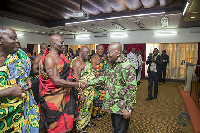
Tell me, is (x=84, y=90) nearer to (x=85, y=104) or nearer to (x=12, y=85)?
(x=85, y=104)

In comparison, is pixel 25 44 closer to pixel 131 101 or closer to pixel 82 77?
pixel 82 77

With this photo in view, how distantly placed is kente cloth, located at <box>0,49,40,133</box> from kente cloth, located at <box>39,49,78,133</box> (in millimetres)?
348

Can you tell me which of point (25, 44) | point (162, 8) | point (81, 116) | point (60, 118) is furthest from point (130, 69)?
point (25, 44)

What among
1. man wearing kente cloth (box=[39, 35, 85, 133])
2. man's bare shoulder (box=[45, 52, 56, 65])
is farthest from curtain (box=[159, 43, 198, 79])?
man's bare shoulder (box=[45, 52, 56, 65])

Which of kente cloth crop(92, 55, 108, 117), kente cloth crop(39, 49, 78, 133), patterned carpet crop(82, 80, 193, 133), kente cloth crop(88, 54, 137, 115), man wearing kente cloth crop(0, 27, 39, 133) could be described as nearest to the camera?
man wearing kente cloth crop(0, 27, 39, 133)

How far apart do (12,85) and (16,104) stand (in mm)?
192

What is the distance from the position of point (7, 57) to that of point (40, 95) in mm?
854

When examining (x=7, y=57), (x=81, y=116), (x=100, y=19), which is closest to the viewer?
(x=7, y=57)

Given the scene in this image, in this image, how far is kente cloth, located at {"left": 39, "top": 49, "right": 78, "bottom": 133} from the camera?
6.67 feet

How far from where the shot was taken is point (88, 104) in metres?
2.96

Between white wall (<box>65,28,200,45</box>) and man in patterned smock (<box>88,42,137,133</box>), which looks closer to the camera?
man in patterned smock (<box>88,42,137,133</box>)

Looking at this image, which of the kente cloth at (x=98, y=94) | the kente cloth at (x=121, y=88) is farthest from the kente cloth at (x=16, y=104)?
the kente cloth at (x=98, y=94)

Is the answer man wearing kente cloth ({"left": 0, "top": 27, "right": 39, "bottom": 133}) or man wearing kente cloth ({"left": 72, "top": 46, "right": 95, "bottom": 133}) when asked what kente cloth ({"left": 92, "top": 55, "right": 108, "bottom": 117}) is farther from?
man wearing kente cloth ({"left": 0, "top": 27, "right": 39, "bottom": 133})

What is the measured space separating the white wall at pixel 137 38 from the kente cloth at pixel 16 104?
9.29 meters
